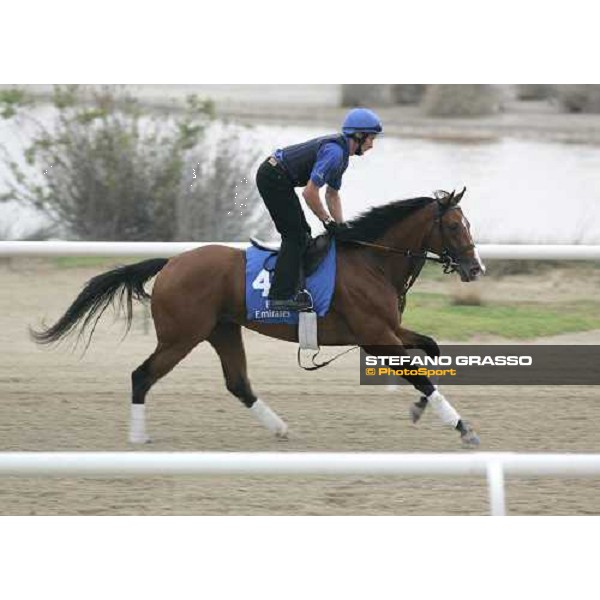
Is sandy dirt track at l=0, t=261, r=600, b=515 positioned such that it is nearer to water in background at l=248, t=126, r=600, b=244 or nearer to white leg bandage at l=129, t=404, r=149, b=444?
white leg bandage at l=129, t=404, r=149, b=444

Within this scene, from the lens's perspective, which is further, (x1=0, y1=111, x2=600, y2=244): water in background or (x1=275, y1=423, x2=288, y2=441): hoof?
(x1=0, y1=111, x2=600, y2=244): water in background

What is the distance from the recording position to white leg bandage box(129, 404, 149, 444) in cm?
626

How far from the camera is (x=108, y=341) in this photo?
9.29m

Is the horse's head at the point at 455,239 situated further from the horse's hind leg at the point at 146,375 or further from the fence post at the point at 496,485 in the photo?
the fence post at the point at 496,485

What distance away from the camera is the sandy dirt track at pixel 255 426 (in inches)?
204

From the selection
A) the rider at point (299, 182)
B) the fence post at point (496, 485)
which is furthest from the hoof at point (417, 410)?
the fence post at point (496, 485)

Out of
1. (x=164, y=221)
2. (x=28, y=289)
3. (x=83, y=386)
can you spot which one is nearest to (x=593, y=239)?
(x=164, y=221)

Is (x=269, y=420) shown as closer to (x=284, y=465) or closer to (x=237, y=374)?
(x=237, y=374)

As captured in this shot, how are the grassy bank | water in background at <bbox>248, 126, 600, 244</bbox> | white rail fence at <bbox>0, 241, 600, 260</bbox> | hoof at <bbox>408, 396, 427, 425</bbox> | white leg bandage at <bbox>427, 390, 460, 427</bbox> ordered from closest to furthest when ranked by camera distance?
white leg bandage at <bbox>427, 390, 460, 427</bbox> < hoof at <bbox>408, 396, 427, 425</bbox> < white rail fence at <bbox>0, 241, 600, 260</bbox> < the grassy bank < water in background at <bbox>248, 126, 600, 244</bbox>

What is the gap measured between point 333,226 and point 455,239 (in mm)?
626

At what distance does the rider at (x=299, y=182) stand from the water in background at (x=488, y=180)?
6.14 m

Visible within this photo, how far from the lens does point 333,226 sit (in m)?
6.29

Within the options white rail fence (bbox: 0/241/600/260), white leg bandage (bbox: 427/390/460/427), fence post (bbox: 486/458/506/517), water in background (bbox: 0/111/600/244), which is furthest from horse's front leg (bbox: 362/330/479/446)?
water in background (bbox: 0/111/600/244)

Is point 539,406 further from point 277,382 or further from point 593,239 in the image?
point 593,239
